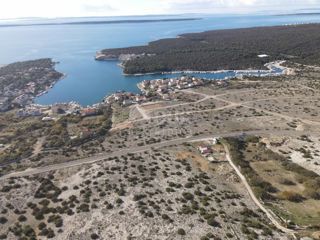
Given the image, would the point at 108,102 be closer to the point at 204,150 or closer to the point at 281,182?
the point at 204,150

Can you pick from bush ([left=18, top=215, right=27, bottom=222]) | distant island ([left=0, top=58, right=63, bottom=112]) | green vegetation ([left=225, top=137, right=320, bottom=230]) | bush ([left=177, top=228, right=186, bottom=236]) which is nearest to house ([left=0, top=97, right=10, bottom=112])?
distant island ([left=0, top=58, right=63, bottom=112])

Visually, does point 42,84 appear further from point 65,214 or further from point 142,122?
point 65,214

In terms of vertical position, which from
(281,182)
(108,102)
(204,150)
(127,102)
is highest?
(281,182)

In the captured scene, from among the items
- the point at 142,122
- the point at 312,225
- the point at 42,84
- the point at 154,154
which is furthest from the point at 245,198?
the point at 42,84

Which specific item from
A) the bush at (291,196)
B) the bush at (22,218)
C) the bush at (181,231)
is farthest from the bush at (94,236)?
the bush at (291,196)

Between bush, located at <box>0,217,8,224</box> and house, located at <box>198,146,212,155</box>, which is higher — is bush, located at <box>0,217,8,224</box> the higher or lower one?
the higher one

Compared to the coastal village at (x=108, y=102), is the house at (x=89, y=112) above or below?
above

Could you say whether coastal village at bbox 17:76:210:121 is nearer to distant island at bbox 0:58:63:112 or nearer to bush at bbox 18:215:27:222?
distant island at bbox 0:58:63:112

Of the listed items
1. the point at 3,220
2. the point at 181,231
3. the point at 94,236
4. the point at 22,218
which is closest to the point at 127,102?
the point at 22,218

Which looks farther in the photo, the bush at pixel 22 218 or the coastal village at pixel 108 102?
the coastal village at pixel 108 102

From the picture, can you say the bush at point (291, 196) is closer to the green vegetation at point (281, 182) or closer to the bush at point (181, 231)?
the green vegetation at point (281, 182)

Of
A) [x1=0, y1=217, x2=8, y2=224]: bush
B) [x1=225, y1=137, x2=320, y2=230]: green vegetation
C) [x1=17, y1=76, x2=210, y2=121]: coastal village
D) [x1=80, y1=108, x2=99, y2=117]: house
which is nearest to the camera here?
[x1=0, y1=217, x2=8, y2=224]: bush
